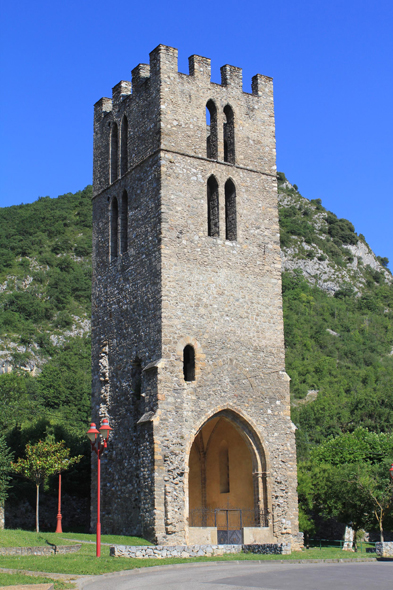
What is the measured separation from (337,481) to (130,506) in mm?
11626

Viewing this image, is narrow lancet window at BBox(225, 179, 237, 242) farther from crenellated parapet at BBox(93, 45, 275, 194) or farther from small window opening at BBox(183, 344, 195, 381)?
small window opening at BBox(183, 344, 195, 381)

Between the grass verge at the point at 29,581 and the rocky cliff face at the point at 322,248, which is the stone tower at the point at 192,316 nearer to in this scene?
the grass verge at the point at 29,581

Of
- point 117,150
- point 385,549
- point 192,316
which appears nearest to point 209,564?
point 385,549

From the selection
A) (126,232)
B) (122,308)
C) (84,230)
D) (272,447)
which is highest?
(84,230)

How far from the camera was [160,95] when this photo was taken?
23562 millimetres

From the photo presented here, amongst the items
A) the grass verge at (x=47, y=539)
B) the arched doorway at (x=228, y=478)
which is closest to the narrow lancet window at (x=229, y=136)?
the arched doorway at (x=228, y=478)

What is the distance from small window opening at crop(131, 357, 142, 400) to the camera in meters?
23.1

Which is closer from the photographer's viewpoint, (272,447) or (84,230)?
(272,447)

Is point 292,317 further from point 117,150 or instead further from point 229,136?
point 229,136

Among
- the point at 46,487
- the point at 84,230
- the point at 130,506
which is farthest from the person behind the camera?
the point at 84,230

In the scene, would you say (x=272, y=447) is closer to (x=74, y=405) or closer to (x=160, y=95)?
(x=160, y=95)

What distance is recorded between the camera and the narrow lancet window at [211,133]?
24906 mm

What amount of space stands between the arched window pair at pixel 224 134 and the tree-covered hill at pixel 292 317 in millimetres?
26524

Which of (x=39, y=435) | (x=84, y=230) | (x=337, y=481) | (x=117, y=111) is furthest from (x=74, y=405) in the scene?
(x=84, y=230)
